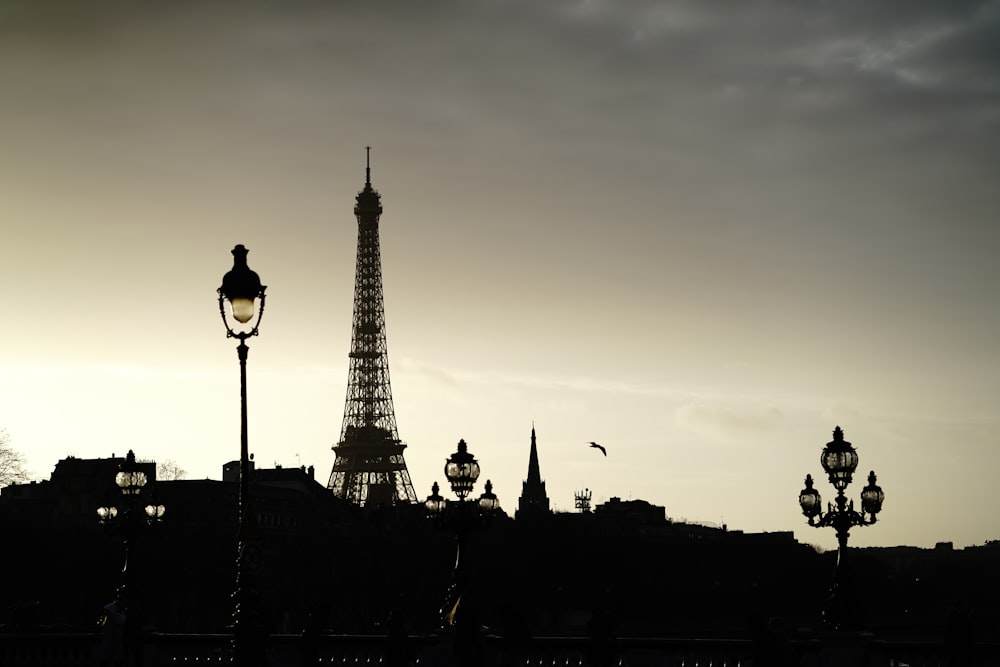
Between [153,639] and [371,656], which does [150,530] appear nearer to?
[153,639]

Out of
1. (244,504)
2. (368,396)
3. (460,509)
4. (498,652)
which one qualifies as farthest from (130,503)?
(368,396)

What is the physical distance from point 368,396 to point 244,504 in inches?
5513

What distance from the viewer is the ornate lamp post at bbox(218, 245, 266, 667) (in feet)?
79.0

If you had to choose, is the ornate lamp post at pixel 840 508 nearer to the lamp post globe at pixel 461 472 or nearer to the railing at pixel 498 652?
the railing at pixel 498 652

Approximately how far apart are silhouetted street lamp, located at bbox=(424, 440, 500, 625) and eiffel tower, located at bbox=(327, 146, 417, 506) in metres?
117

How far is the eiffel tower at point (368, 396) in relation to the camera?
15850 cm

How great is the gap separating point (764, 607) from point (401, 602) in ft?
216

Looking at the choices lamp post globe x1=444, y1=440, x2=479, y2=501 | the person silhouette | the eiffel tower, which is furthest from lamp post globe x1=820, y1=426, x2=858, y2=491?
the eiffel tower

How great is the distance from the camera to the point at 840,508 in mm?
37188

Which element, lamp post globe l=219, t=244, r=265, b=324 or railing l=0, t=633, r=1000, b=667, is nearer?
lamp post globe l=219, t=244, r=265, b=324

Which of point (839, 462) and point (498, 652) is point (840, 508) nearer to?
point (839, 462)

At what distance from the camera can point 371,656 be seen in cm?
3925

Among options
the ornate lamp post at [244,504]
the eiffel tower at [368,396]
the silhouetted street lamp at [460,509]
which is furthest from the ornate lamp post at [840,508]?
the eiffel tower at [368,396]

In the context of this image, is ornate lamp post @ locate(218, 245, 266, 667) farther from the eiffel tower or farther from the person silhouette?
the eiffel tower
